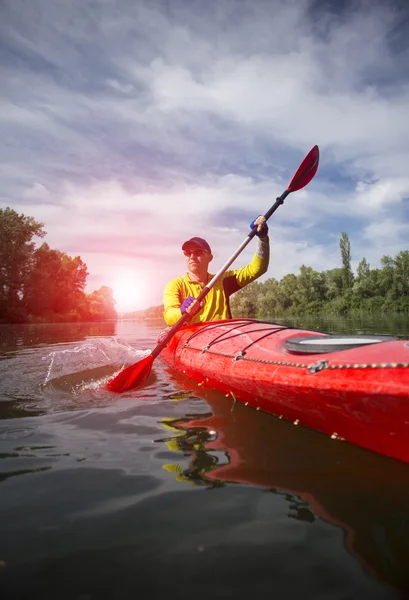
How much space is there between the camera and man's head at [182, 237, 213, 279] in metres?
4.94

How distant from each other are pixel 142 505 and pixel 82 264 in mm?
50400

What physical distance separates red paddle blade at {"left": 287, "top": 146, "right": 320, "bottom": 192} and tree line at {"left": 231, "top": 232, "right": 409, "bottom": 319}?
1530 inches

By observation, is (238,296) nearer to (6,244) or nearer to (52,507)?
(6,244)

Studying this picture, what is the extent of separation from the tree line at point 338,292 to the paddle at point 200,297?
3896cm

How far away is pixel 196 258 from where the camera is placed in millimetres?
5012

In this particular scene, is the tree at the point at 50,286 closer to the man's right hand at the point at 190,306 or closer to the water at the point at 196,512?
the man's right hand at the point at 190,306

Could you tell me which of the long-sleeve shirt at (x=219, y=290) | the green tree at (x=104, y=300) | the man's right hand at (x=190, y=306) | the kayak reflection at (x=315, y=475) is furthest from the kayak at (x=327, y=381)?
the green tree at (x=104, y=300)

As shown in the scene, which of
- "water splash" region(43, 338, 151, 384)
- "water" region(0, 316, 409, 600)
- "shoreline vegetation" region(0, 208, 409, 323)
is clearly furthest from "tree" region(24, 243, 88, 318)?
"water" region(0, 316, 409, 600)

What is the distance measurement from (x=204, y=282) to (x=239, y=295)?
63790mm

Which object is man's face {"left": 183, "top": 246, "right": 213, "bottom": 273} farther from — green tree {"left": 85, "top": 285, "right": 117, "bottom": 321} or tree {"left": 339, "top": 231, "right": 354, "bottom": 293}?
green tree {"left": 85, "top": 285, "right": 117, "bottom": 321}

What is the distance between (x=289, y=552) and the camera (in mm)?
1266

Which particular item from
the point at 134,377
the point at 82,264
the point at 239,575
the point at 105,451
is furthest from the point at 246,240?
the point at 82,264

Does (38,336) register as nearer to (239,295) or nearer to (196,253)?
(196,253)

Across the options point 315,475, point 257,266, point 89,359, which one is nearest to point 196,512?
point 315,475
